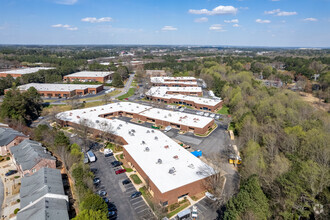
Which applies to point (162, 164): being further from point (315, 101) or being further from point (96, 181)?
point (315, 101)

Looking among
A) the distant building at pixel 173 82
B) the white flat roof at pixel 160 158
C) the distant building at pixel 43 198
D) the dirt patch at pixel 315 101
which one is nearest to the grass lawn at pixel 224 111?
the distant building at pixel 173 82

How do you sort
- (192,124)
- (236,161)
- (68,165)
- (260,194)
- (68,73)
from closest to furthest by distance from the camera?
(260,194), (68,165), (236,161), (192,124), (68,73)

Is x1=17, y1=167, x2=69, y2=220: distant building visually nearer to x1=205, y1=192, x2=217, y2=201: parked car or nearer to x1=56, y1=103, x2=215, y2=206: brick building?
x1=56, y1=103, x2=215, y2=206: brick building

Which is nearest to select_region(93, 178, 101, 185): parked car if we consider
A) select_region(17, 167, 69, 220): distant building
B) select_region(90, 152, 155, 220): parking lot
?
Answer: select_region(90, 152, 155, 220): parking lot

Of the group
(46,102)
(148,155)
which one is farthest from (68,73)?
(148,155)

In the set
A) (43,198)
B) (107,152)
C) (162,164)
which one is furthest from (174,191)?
(107,152)

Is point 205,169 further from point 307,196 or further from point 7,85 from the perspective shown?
Result: point 7,85
